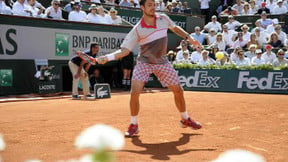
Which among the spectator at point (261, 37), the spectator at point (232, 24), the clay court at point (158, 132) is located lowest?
the clay court at point (158, 132)

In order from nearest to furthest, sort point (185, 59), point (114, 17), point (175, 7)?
1. point (114, 17)
2. point (185, 59)
3. point (175, 7)

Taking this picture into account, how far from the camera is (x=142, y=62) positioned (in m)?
6.14

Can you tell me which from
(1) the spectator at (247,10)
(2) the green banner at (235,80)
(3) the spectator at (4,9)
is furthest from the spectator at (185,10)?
(3) the spectator at (4,9)

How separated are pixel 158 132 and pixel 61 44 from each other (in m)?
9.67

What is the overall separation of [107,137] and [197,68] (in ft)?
54.7

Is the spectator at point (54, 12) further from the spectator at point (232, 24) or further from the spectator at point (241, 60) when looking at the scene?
the spectator at point (232, 24)

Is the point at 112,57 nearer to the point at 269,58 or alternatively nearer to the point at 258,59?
the point at 258,59

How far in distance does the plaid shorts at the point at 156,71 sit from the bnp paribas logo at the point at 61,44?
9704mm

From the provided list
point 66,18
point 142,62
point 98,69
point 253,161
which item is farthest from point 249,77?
point 253,161

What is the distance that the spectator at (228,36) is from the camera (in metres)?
19.0

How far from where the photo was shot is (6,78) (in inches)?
544

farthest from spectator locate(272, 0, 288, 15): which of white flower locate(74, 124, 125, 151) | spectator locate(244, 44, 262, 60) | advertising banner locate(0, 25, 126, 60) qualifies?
white flower locate(74, 124, 125, 151)

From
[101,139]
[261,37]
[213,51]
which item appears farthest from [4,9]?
[101,139]

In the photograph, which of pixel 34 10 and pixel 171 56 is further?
pixel 171 56
